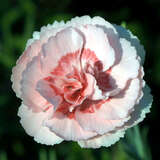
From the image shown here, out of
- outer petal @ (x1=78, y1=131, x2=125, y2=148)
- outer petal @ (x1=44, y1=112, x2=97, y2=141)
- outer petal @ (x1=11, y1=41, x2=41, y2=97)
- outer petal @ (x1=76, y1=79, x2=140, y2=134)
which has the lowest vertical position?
outer petal @ (x1=78, y1=131, x2=125, y2=148)

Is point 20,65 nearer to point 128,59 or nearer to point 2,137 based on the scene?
point 128,59

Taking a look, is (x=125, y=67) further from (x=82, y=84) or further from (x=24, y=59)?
(x=24, y=59)

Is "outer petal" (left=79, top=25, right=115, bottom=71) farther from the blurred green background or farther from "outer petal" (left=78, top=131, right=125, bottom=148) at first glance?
the blurred green background

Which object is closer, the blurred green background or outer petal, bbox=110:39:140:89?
outer petal, bbox=110:39:140:89

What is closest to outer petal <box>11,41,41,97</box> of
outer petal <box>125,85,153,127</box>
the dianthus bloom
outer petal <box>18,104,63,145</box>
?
the dianthus bloom

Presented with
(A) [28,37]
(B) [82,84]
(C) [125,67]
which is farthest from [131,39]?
(A) [28,37]

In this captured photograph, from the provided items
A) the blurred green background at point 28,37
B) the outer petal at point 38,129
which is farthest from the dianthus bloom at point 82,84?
the blurred green background at point 28,37

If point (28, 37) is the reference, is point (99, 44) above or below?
above

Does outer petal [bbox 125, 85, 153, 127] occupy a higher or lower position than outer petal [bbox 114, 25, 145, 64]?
lower

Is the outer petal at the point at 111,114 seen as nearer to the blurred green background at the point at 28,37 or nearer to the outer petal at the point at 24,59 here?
the outer petal at the point at 24,59
